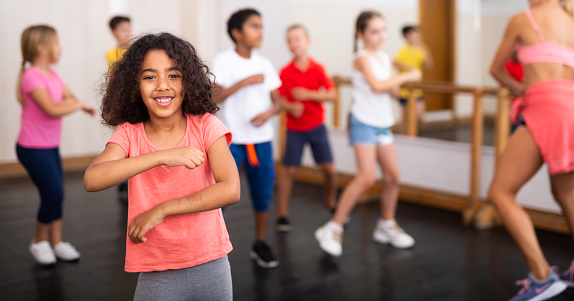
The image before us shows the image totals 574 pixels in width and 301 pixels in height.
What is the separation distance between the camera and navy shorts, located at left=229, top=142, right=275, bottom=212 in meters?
3.48

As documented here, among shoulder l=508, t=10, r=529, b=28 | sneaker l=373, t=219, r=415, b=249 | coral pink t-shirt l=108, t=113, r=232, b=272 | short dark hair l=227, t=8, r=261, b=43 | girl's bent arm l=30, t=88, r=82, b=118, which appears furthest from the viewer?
sneaker l=373, t=219, r=415, b=249

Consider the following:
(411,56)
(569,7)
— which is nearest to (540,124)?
(569,7)

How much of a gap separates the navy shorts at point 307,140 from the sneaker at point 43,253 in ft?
5.32

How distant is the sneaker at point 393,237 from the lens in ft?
13.1

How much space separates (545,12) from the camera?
281 cm

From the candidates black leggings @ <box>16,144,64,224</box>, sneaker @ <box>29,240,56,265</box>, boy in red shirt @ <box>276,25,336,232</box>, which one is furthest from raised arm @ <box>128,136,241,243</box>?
boy in red shirt @ <box>276,25,336,232</box>

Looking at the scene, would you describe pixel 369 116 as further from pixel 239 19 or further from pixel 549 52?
pixel 549 52

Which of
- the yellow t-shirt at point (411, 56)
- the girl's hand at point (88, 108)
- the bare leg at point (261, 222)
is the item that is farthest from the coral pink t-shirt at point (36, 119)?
the yellow t-shirt at point (411, 56)

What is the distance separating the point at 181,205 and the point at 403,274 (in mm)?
2182

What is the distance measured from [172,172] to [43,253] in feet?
7.16

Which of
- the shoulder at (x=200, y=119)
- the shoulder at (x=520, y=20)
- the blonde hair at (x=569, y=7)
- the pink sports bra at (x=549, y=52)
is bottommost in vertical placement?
the shoulder at (x=200, y=119)

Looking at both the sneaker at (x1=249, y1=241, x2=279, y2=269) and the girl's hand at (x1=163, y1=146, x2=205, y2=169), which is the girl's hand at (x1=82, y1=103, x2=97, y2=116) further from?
the girl's hand at (x1=163, y1=146, x2=205, y2=169)

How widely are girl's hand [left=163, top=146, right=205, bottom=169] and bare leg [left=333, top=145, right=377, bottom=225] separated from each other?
2295 millimetres

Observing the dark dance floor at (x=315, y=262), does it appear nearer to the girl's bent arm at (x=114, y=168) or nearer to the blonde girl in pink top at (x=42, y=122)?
the blonde girl in pink top at (x=42, y=122)
